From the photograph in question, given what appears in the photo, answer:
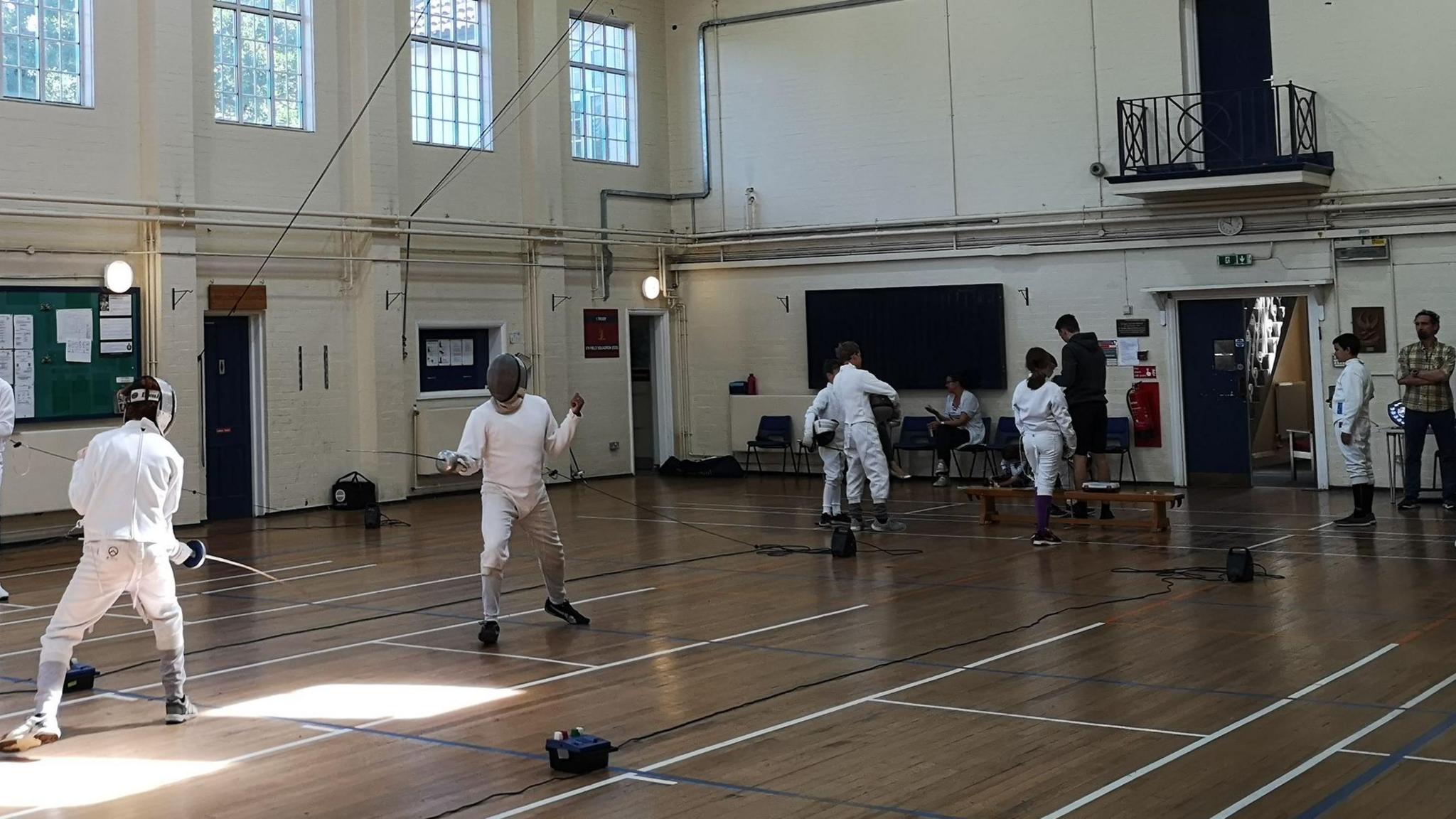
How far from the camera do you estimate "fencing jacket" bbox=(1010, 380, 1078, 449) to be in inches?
440

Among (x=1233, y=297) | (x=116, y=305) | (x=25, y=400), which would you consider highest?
(x=116, y=305)

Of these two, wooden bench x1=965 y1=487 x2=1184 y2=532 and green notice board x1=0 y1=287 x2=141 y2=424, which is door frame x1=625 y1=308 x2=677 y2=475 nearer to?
wooden bench x1=965 y1=487 x2=1184 y2=532

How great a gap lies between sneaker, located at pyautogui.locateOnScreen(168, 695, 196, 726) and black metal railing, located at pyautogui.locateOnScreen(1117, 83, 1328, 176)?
11444 mm

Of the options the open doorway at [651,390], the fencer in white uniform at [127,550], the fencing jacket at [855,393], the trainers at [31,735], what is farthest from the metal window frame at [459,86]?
the trainers at [31,735]

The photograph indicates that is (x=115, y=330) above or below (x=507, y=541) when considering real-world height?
above

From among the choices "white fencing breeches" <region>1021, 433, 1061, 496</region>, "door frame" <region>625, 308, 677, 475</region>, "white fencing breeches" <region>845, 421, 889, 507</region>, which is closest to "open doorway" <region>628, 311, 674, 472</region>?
"door frame" <region>625, 308, 677, 475</region>

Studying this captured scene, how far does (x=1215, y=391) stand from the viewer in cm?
1512

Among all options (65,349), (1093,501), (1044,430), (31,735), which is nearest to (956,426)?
(1093,501)

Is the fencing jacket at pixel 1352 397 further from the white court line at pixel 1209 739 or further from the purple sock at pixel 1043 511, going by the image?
the white court line at pixel 1209 739

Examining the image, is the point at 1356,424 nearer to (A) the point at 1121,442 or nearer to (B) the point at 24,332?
(A) the point at 1121,442

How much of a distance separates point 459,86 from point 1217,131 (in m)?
8.57

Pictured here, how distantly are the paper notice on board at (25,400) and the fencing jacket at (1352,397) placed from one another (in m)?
11.4

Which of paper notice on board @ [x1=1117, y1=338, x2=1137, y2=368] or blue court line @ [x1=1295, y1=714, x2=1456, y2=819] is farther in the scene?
paper notice on board @ [x1=1117, y1=338, x2=1137, y2=368]

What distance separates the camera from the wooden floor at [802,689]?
4891mm
